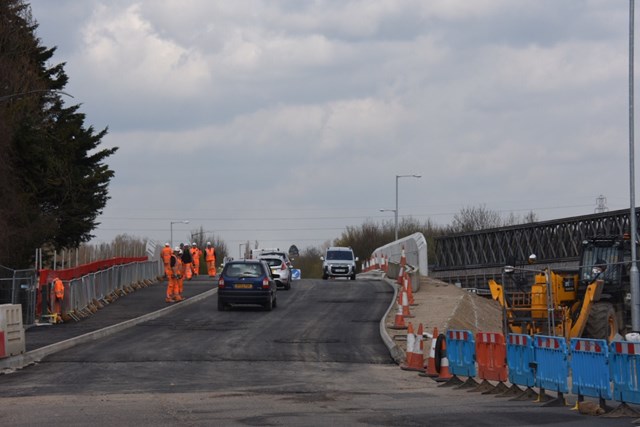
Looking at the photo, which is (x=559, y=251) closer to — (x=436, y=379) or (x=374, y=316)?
Answer: (x=374, y=316)

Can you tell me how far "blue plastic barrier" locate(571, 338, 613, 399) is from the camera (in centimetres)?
1435

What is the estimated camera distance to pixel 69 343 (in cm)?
2572

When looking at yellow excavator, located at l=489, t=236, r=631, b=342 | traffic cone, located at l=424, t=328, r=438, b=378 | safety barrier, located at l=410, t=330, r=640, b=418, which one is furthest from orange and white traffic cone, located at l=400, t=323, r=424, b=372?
yellow excavator, located at l=489, t=236, r=631, b=342

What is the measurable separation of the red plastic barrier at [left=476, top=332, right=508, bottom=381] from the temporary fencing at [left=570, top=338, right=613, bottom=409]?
2.38 metres

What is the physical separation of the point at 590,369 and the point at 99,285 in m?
25.4

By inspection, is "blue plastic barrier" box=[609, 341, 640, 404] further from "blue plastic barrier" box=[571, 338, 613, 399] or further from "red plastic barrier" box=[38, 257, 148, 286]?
"red plastic barrier" box=[38, 257, 148, 286]

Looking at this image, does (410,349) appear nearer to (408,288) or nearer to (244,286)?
(408,288)

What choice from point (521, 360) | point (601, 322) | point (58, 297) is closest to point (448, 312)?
point (601, 322)

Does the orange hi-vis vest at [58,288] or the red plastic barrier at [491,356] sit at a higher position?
the orange hi-vis vest at [58,288]

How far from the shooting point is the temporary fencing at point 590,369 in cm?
1434

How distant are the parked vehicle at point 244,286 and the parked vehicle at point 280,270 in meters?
9.72

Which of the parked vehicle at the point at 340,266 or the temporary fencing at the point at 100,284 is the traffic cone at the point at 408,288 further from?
the parked vehicle at the point at 340,266

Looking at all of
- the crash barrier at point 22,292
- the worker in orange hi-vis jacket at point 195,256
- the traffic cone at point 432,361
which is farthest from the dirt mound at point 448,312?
the worker in orange hi-vis jacket at point 195,256

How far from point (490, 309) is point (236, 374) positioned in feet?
71.9
